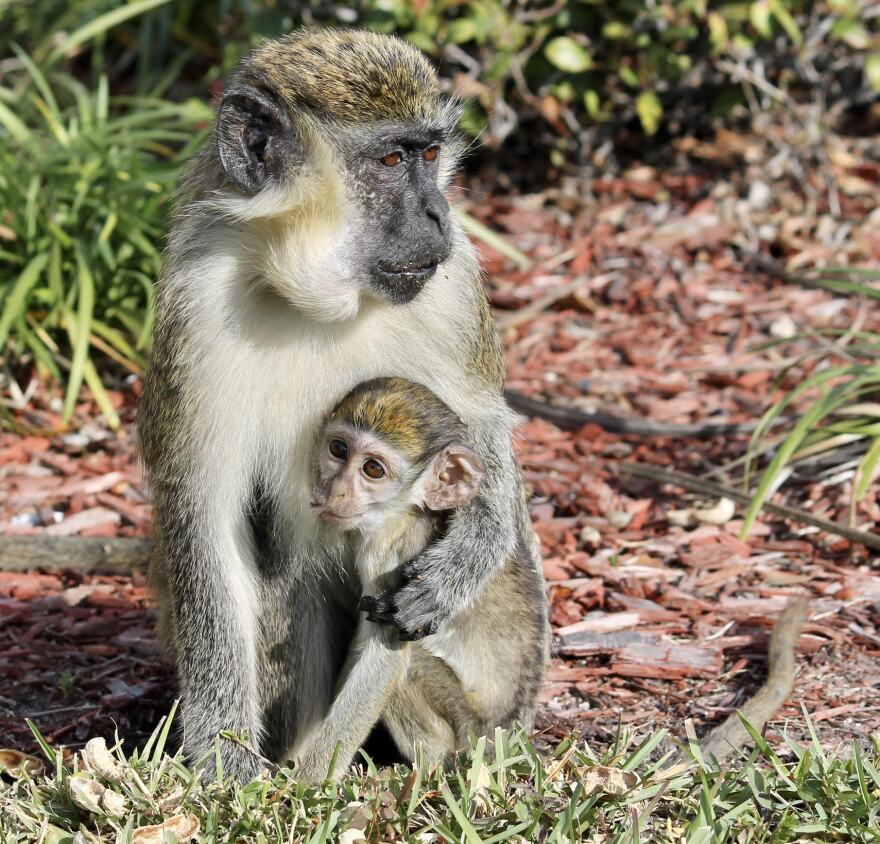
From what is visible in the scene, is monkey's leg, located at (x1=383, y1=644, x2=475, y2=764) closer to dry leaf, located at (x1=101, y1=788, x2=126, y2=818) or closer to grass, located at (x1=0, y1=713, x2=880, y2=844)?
grass, located at (x1=0, y1=713, x2=880, y2=844)

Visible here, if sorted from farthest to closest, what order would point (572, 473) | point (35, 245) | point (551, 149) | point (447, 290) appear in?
1. point (551, 149)
2. point (35, 245)
3. point (572, 473)
4. point (447, 290)

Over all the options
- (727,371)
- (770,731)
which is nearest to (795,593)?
(770,731)

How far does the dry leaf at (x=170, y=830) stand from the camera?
3.63 metres

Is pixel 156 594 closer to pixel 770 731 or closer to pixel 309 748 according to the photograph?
pixel 309 748

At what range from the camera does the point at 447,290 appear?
4.61 meters

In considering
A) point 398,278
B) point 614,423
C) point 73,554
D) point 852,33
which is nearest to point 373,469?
point 398,278

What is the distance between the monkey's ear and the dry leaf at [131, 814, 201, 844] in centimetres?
187

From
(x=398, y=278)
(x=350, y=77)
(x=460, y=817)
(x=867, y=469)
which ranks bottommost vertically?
(x=867, y=469)

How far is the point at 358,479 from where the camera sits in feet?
14.1

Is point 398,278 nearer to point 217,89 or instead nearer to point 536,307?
point 217,89

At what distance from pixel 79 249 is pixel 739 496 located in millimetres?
3766

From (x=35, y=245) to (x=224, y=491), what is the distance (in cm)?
369

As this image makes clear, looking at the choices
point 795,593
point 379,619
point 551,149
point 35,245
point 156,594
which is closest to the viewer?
point 379,619

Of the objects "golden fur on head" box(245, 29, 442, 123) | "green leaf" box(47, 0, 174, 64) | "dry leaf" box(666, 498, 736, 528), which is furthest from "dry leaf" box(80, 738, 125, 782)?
"green leaf" box(47, 0, 174, 64)
